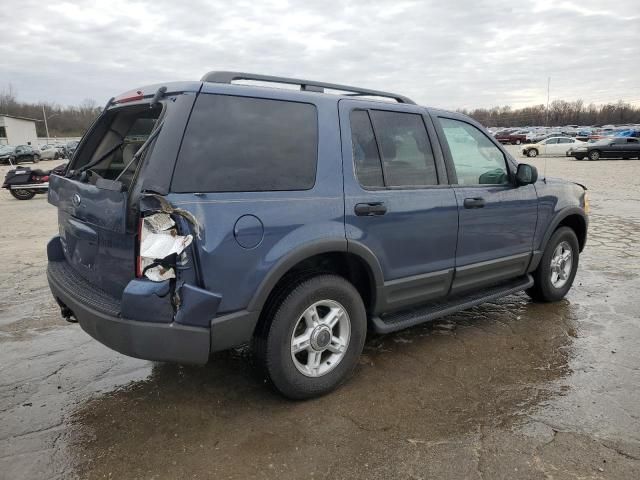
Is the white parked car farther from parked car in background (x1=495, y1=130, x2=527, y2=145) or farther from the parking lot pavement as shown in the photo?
the parking lot pavement

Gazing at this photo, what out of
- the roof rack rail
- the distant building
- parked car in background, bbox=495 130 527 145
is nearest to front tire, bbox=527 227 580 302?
the roof rack rail

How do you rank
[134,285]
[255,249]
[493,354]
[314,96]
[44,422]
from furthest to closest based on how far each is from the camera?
[493,354], [314,96], [44,422], [255,249], [134,285]

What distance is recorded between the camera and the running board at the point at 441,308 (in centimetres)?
361

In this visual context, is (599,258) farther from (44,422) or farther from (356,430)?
(44,422)

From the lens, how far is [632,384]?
11.3 feet

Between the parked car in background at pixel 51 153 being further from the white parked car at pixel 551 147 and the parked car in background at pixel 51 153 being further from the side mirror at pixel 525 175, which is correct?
the side mirror at pixel 525 175

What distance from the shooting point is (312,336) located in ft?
10.4

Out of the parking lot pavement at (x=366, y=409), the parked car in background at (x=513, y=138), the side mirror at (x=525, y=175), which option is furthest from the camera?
the parked car in background at (x=513, y=138)

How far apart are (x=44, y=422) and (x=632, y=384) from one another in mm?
3850

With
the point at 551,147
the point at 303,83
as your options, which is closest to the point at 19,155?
the point at 551,147

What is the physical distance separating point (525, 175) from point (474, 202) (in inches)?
27.7

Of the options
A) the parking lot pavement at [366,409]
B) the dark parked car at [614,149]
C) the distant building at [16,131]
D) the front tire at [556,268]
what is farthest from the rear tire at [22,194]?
the distant building at [16,131]

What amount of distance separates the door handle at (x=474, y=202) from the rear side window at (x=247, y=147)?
1423 millimetres

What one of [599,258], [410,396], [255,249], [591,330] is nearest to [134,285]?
[255,249]
